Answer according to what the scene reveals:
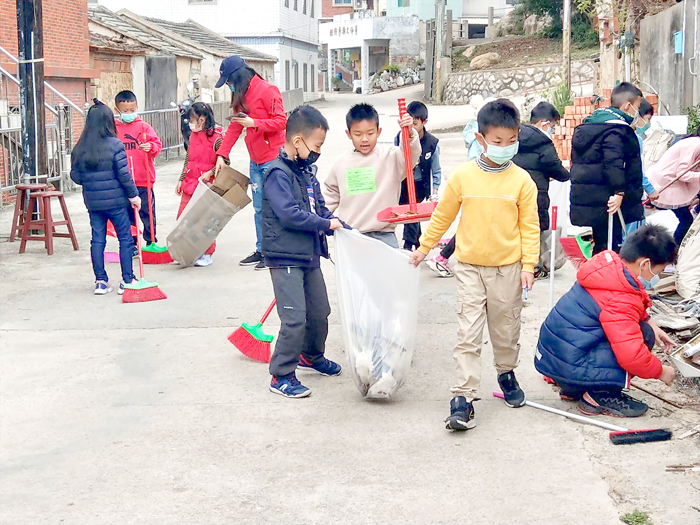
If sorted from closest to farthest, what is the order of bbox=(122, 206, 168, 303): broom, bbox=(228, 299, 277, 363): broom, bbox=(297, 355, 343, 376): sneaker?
bbox=(297, 355, 343, 376): sneaker → bbox=(228, 299, 277, 363): broom → bbox=(122, 206, 168, 303): broom

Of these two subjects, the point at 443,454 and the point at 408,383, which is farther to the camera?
the point at 408,383

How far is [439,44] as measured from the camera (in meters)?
38.2

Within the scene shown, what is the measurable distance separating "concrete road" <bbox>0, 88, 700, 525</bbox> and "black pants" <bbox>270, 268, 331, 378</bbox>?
0.72 ft

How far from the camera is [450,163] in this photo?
16562 mm

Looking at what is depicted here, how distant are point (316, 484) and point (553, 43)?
35.4 metres

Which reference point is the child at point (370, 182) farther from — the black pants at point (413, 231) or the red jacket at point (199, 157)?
the red jacket at point (199, 157)

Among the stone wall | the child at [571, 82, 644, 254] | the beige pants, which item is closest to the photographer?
the beige pants

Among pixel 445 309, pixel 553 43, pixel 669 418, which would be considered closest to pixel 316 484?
pixel 669 418

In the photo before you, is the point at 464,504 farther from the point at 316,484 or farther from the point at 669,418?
the point at 669,418

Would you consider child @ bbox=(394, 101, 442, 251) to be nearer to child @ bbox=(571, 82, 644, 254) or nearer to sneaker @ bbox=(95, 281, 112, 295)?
child @ bbox=(571, 82, 644, 254)

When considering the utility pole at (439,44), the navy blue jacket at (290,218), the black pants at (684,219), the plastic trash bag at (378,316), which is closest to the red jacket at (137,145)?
the navy blue jacket at (290,218)

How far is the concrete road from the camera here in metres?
3.62

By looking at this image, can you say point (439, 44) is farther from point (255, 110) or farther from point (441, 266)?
point (255, 110)

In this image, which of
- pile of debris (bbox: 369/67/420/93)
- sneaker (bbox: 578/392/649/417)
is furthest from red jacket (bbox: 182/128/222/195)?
pile of debris (bbox: 369/67/420/93)
